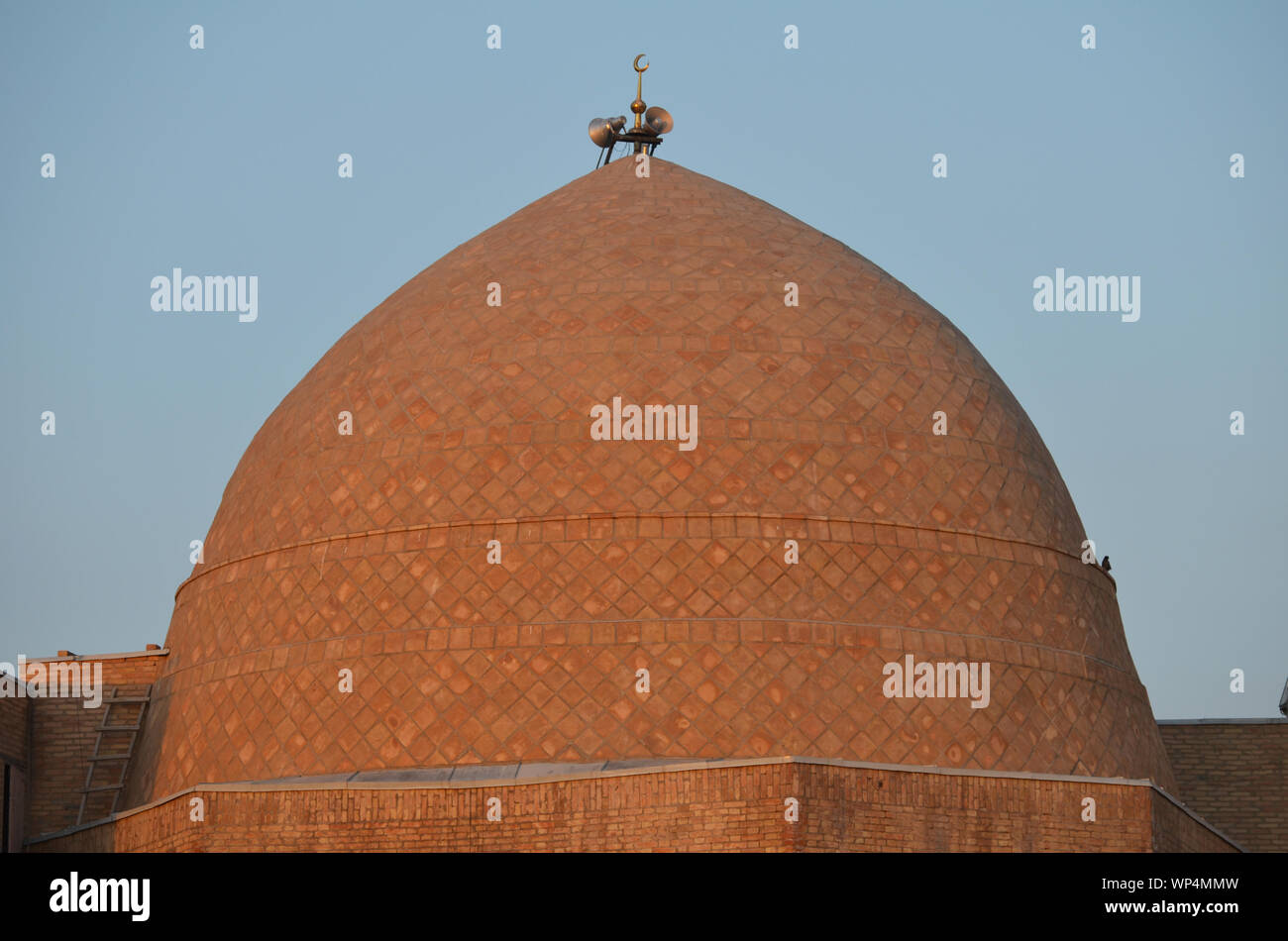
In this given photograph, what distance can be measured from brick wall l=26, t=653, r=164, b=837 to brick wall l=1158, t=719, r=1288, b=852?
386 inches

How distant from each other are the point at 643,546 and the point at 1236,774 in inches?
291

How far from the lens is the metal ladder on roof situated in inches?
764

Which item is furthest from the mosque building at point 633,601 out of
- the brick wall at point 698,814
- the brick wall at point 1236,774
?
the brick wall at point 1236,774

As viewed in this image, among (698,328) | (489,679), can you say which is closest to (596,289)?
(698,328)

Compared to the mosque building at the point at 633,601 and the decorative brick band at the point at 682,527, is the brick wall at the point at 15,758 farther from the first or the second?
the decorative brick band at the point at 682,527

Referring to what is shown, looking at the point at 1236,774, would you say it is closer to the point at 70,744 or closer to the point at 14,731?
the point at 70,744

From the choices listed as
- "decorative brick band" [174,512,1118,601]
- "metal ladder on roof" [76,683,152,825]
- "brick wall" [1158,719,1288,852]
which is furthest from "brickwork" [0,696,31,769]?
"brick wall" [1158,719,1288,852]

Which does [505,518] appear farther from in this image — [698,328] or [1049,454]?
[1049,454]

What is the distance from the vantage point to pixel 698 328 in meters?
18.7

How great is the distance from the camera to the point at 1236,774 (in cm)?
2159

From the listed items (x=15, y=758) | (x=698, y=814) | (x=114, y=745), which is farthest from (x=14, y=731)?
(x=698, y=814)

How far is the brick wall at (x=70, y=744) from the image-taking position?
19516mm
